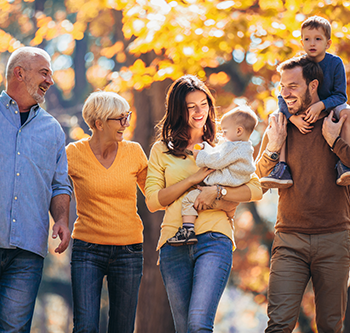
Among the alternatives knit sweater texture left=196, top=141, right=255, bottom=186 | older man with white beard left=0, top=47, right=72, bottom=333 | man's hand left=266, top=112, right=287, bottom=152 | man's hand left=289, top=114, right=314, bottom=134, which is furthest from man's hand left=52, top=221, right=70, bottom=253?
man's hand left=289, top=114, right=314, bottom=134

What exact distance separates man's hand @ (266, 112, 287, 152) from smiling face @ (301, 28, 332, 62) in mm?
521

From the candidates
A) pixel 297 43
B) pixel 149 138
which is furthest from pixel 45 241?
pixel 297 43

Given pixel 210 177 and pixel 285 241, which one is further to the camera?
pixel 285 241

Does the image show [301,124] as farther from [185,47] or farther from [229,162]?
[185,47]

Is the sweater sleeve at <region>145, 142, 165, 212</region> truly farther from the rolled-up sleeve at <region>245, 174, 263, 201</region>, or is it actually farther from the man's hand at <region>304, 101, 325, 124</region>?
the man's hand at <region>304, 101, 325, 124</region>

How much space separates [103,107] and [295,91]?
1492 mm

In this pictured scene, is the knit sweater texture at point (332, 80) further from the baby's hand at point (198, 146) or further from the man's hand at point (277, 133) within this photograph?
the baby's hand at point (198, 146)

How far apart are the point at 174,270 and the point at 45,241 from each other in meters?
0.93

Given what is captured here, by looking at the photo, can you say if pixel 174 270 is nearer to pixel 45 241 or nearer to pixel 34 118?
pixel 45 241

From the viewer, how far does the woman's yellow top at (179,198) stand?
3.10m

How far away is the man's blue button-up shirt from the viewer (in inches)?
119

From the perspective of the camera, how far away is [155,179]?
3.29 meters

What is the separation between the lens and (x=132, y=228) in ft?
11.5

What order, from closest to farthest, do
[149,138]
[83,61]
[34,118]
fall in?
[34,118]
[149,138]
[83,61]
